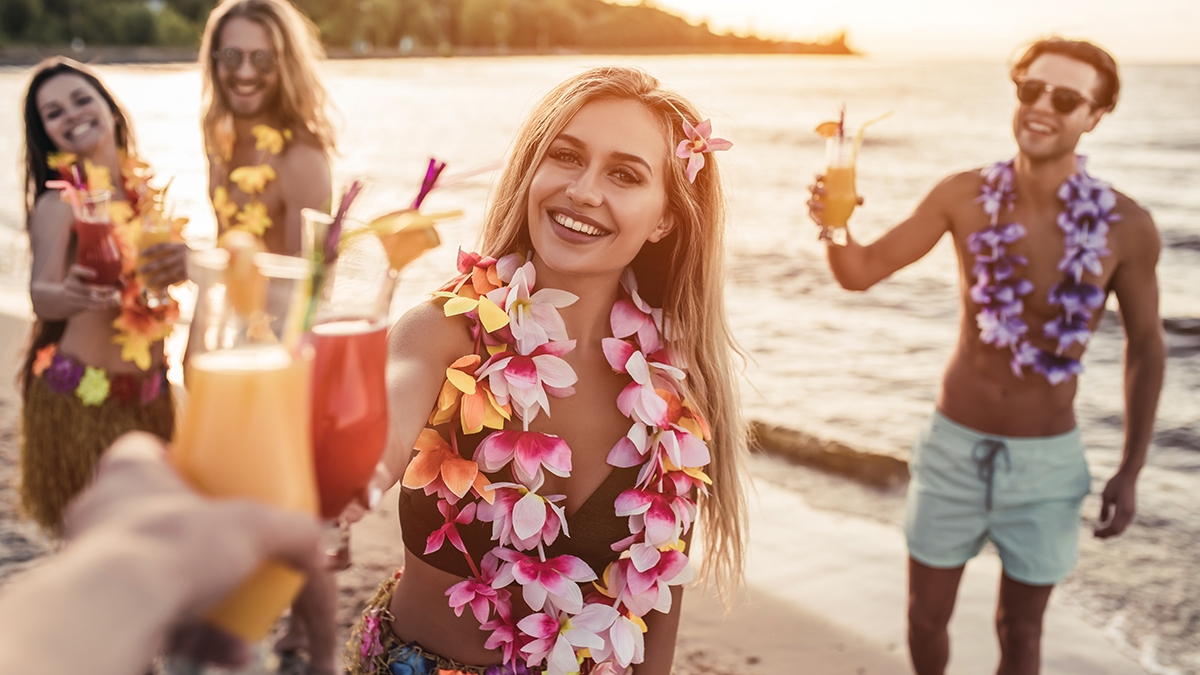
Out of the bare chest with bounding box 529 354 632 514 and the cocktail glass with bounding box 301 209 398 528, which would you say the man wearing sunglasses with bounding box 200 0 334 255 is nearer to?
the bare chest with bounding box 529 354 632 514

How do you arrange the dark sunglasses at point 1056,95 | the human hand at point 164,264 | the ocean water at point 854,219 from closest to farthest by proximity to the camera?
the human hand at point 164,264
the dark sunglasses at point 1056,95
the ocean water at point 854,219

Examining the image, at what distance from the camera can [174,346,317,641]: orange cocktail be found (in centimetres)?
93

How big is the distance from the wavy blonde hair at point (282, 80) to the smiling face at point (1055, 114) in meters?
3.03

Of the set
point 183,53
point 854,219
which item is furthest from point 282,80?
point 183,53

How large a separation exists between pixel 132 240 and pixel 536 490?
2.14 meters

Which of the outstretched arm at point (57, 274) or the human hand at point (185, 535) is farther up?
the human hand at point (185, 535)

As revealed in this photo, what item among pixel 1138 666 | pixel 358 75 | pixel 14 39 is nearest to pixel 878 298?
pixel 1138 666

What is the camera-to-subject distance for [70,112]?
380 centimetres

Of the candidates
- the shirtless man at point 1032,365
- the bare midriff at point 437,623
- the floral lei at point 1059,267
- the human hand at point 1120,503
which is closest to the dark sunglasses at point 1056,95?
the shirtless man at point 1032,365

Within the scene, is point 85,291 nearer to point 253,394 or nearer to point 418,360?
point 418,360

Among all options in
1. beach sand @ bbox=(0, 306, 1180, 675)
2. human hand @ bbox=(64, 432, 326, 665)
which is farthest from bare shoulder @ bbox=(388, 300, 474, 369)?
beach sand @ bbox=(0, 306, 1180, 675)

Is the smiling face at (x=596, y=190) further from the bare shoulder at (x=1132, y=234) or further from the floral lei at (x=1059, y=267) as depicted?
the bare shoulder at (x=1132, y=234)

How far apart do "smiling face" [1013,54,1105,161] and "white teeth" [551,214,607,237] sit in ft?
6.67

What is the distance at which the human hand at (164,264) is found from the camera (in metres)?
3.16
